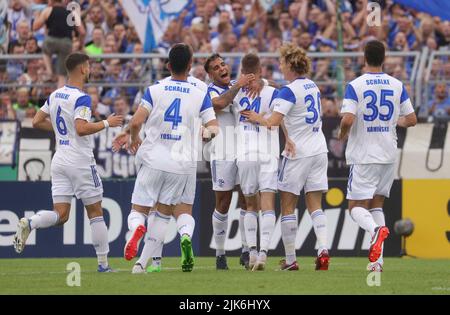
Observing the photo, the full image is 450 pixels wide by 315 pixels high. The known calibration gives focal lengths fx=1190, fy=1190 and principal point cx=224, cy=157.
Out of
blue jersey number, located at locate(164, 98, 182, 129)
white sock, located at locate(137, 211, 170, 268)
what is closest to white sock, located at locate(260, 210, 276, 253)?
white sock, located at locate(137, 211, 170, 268)

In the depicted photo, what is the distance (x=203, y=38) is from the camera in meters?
23.3

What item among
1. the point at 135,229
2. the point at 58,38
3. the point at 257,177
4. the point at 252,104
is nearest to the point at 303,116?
the point at 252,104

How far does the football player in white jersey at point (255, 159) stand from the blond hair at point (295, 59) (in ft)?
1.62

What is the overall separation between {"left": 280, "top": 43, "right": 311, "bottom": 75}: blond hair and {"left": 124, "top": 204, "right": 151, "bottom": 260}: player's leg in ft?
8.11

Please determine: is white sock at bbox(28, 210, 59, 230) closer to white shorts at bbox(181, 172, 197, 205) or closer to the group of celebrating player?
the group of celebrating player

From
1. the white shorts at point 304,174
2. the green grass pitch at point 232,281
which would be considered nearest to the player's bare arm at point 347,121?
the white shorts at point 304,174

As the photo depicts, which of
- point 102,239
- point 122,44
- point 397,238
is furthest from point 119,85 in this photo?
point 102,239

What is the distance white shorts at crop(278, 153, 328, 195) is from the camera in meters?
14.3

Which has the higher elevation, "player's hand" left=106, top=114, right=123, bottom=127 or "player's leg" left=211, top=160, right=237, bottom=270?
"player's hand" left=106, top=114, right=123, bottom=127

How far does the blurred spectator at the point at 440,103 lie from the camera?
20938 millimetres

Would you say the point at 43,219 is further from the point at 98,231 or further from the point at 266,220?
the point at 266,220

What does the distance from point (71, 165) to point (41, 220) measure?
738mm

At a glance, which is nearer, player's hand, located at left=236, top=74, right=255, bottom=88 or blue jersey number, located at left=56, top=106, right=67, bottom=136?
blue jersey number, located at left=56, top=106, right=67, bottom=136
